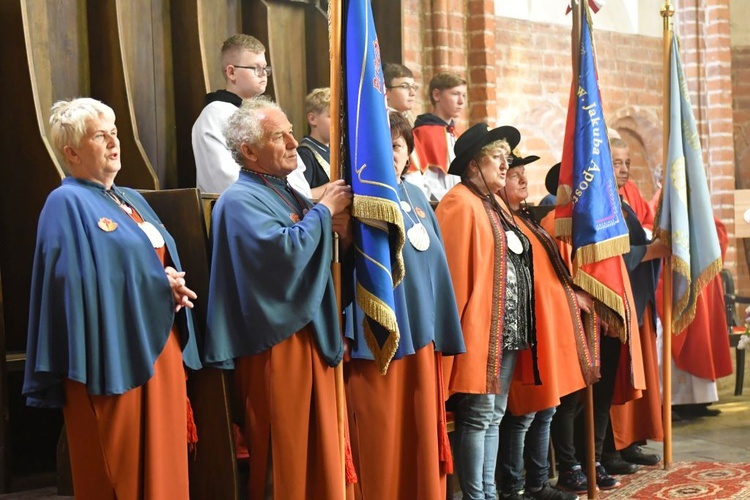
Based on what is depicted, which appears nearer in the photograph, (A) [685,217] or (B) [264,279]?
(B) [264,279]

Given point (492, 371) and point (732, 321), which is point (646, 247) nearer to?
point (492, 371)

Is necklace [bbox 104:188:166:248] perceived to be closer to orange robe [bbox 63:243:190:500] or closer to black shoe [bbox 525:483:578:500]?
orange robe [bbox 63:243:190:500]

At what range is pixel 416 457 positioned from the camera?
4180mm

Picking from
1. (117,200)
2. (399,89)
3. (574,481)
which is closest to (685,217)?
(574,481)

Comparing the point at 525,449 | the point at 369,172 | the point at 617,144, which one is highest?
the point at 617,144

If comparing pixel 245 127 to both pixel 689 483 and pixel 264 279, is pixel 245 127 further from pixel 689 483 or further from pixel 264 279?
pixel 689 483

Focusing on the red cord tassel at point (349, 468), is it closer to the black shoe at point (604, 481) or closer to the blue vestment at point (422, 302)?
the blue vestment at point (422, 302)

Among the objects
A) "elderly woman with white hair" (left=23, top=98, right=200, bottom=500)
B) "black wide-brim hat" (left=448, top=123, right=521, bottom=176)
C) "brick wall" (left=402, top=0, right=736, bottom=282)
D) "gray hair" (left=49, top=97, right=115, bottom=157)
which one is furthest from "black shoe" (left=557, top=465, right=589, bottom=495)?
"gray hair" (left=49, top=97, right=115, bottom=157)

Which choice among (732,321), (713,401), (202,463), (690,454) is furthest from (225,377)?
(732,321)

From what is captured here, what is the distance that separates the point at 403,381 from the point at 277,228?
871 mm

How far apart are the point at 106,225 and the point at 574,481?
2.87 meters

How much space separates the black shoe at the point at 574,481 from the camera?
209 inches

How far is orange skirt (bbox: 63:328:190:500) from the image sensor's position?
348cm

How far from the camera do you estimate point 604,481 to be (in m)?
5.46
